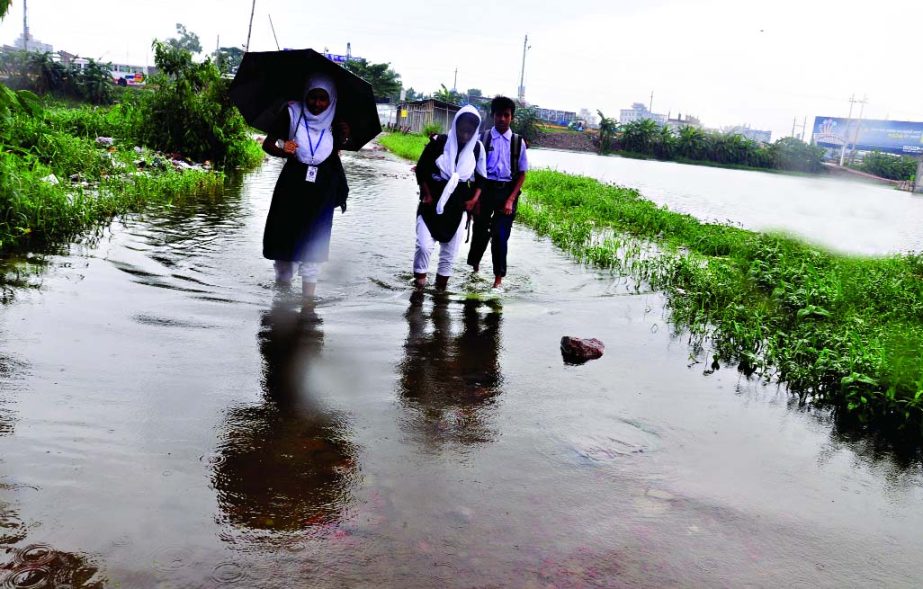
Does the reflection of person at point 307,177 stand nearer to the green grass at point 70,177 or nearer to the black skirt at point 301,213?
the black skirt at point 301,213

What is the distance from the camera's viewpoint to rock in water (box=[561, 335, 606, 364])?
514 centimetres

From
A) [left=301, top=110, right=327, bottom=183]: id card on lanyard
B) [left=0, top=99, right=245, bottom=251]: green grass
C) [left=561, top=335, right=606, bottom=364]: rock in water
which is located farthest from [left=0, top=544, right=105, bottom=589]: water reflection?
[left=301, top=110, right=327, bottom=183]: id card on lanyard

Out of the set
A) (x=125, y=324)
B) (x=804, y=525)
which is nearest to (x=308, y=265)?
(x=125, y=324)

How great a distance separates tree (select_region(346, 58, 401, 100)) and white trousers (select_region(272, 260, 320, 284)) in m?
51.4

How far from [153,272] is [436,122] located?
1522 inches

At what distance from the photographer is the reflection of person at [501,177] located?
268 inches

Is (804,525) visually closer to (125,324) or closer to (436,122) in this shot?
(125,324)

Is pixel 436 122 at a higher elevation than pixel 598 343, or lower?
higher

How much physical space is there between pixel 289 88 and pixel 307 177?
0.77 metres

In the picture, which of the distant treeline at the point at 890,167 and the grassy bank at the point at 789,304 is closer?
the grassy bank at the point at 789,304

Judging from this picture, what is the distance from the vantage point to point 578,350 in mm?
5152

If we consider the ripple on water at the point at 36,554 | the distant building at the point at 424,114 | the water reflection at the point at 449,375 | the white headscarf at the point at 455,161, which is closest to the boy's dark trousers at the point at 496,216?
the white headscarf at the point at 455,161

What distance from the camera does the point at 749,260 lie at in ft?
30.7

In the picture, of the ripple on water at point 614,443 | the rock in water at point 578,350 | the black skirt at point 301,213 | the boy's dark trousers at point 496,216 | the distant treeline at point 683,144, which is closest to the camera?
the ripple on water at point 614,443
